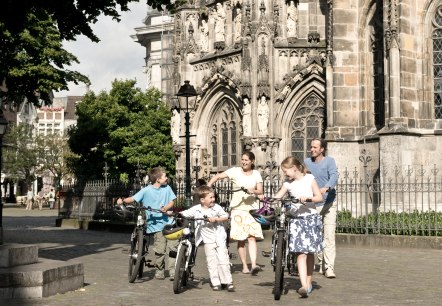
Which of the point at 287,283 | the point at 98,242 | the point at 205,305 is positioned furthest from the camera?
the point at 98,242

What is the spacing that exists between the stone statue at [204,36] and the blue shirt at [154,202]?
2272 centimetres

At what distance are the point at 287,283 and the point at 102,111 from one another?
129ft

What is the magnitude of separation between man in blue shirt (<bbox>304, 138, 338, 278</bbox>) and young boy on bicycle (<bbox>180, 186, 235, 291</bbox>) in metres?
1.91

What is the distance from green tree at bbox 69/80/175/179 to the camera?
48.1 m

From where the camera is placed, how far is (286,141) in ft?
104

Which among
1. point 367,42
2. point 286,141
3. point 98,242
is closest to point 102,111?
point 286,141

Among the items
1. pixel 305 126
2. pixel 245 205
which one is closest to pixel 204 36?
pixel 305 126

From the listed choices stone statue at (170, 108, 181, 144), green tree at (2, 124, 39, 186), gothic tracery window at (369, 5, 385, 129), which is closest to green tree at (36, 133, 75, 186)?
green tree at (2, 124, 39, 186)

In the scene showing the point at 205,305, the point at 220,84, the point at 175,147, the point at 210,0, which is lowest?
the point at 205,305

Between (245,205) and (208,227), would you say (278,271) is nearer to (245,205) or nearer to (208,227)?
(208,227)

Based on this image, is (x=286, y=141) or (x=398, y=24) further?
(x=286, y=141)

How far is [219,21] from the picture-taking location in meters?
33.6

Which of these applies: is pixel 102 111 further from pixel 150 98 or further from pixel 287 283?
pixel 287 283

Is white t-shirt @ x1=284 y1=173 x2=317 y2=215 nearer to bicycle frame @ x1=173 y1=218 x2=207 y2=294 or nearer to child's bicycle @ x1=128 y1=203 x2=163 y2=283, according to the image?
bicycle frame @ x1=173 y1=218 x2=207 y2=294
